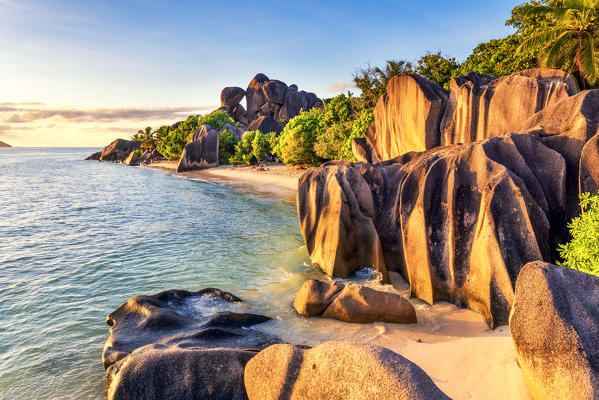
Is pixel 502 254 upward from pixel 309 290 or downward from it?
upward

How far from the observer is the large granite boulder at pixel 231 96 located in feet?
304

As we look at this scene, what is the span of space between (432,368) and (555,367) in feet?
7.72

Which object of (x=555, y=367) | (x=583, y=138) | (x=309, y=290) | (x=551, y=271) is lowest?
(x=309, y=290)

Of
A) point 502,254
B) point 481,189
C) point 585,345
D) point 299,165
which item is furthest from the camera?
point 299,165

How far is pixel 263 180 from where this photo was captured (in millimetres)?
38344

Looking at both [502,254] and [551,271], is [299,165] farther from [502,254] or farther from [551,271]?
[551,271]

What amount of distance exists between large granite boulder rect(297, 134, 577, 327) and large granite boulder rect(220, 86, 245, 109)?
8719cm

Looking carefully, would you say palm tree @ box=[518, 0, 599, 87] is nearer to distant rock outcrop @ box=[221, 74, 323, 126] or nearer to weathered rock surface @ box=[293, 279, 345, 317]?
weathered rock surface @ box=[293, 279, 345, 317]

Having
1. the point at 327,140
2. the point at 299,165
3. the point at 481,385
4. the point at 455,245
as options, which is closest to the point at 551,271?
the point at 481,385

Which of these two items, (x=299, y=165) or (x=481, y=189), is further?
(x=299, y=165)

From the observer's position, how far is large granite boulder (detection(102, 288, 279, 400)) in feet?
18.8

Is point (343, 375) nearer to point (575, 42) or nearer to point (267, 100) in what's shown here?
point (575, 42)

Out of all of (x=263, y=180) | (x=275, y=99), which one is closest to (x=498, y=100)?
(x=263, y=180)

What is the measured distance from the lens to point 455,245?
885 centimetres
